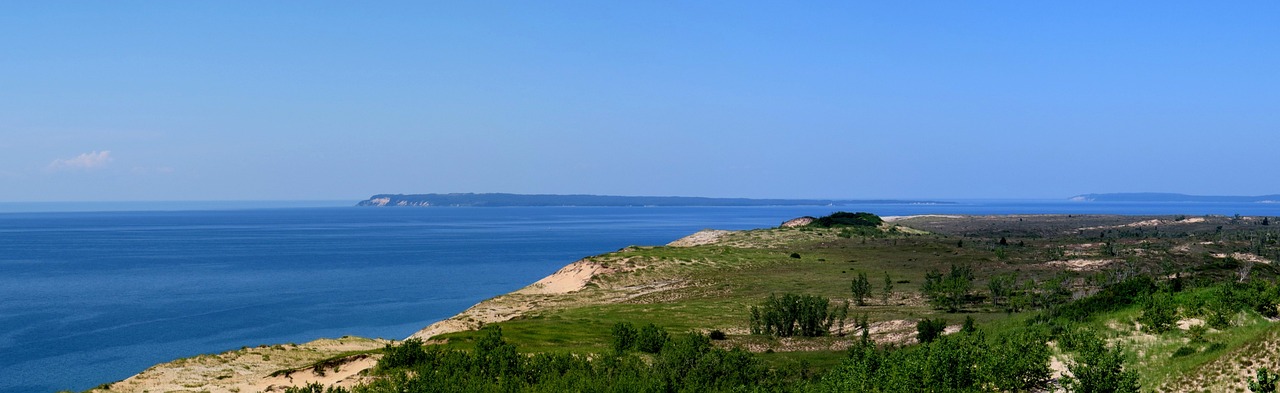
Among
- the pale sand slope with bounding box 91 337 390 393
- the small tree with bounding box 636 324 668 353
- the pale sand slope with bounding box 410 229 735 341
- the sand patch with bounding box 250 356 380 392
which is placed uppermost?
the small tree with bounding box 636 324 668 353

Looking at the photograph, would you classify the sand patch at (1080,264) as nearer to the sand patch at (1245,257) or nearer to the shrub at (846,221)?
the sand patch at (1245,257)

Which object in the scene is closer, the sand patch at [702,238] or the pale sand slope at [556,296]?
the pale sand slope at [556,296]

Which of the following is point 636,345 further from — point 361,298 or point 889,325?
point 361,298

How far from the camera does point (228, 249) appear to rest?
16975 centimetres

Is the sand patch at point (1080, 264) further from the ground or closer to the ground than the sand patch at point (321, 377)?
further from the ground

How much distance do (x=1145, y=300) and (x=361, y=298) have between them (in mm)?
73479

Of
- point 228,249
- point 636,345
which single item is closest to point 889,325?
point 636,345

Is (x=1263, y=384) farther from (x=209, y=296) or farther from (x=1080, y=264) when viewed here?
(x=209, y=296)

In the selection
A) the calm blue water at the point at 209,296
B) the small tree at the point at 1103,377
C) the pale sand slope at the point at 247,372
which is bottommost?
the calm blue water at the point at 209,296

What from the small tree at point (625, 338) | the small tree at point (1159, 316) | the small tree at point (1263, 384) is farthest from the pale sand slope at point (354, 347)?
the small tree at point (1159, 316)

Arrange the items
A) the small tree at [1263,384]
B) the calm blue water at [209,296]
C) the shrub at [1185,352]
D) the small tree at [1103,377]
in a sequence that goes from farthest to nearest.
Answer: the calm blue water at [209,296] → the shrub at [1185,352] → the small tree at [1103,377] → the small tree at [1263,384]

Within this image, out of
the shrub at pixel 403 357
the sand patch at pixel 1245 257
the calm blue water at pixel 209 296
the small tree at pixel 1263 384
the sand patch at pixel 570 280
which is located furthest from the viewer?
the sand patch at pixel 570 280

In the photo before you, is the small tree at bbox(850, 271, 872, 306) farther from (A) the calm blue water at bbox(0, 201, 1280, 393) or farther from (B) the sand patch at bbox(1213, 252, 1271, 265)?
(B) the sand patch at bbox(1213, 252, 1271, 265)

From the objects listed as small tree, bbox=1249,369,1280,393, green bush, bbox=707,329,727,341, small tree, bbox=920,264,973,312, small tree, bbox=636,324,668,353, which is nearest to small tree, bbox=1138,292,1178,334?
small tree, bbox=1249,369,1280,393
